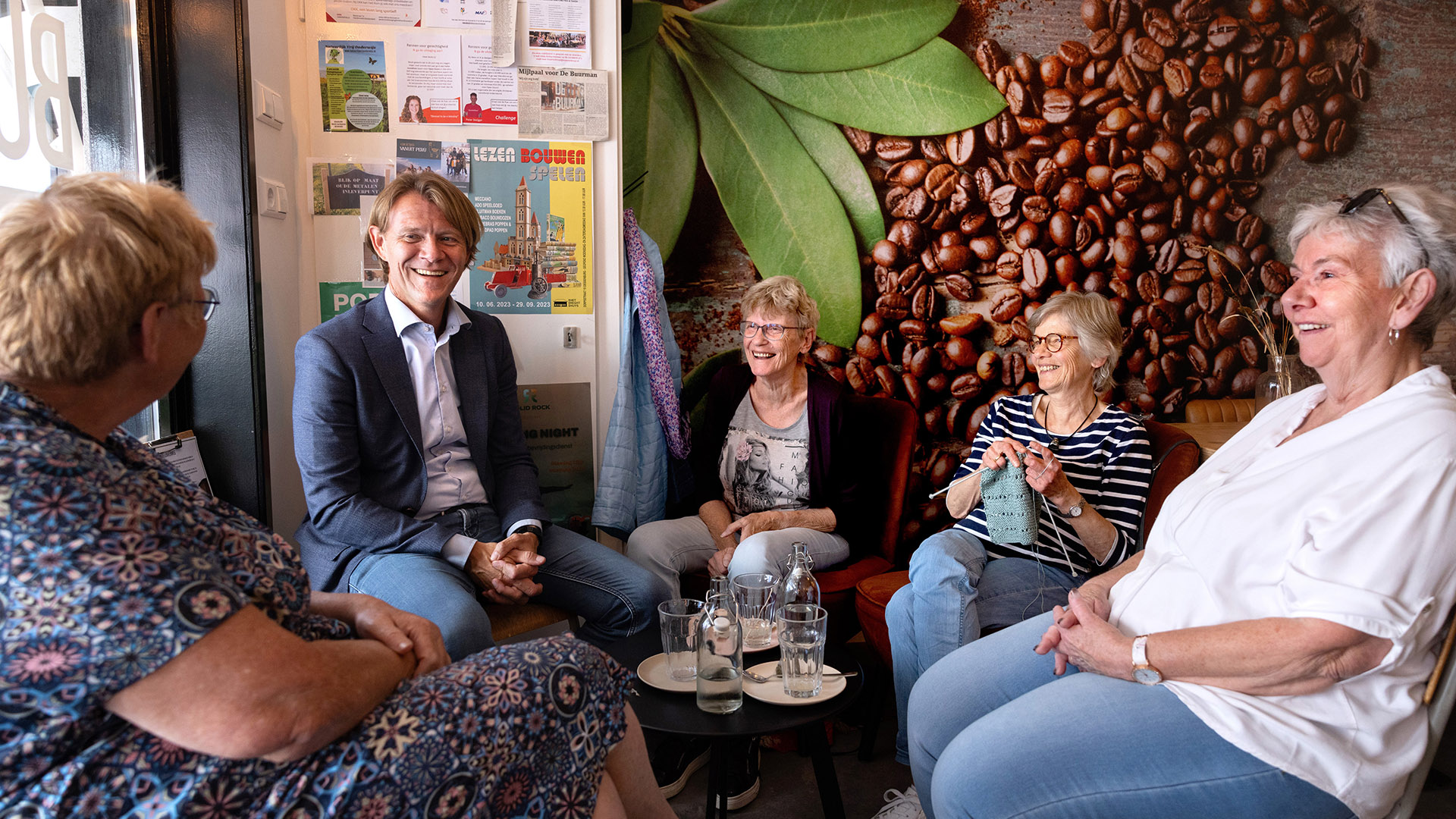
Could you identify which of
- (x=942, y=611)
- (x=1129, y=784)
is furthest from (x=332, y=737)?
(x=942, y=611)

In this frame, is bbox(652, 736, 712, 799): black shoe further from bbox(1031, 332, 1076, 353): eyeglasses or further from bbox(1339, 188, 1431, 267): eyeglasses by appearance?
bbox(1339, 188, 1431, 267): eyeglasses

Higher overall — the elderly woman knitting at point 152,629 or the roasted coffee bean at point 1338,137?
the roasted coffee bean at point 1338,137

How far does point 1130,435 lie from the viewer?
2.12m

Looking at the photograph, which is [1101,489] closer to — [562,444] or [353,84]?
[562,444]

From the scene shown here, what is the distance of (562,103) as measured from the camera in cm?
260

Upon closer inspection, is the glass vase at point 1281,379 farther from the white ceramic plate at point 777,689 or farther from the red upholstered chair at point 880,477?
the white ceramic plate at point 777,689

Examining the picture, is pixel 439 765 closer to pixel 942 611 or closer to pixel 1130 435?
pixel 942 611

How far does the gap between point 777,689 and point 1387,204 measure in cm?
129

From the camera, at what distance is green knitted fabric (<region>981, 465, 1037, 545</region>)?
1.99m

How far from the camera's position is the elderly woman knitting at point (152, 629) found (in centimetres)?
84

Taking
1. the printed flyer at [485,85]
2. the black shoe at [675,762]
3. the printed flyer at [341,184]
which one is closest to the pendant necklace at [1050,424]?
the black shoe at [675,762]

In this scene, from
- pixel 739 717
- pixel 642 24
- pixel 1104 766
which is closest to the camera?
pixel 1104 766

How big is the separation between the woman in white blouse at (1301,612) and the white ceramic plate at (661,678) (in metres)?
0.49

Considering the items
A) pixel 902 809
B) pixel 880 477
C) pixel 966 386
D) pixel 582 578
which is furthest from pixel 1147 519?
pixel 582 578
